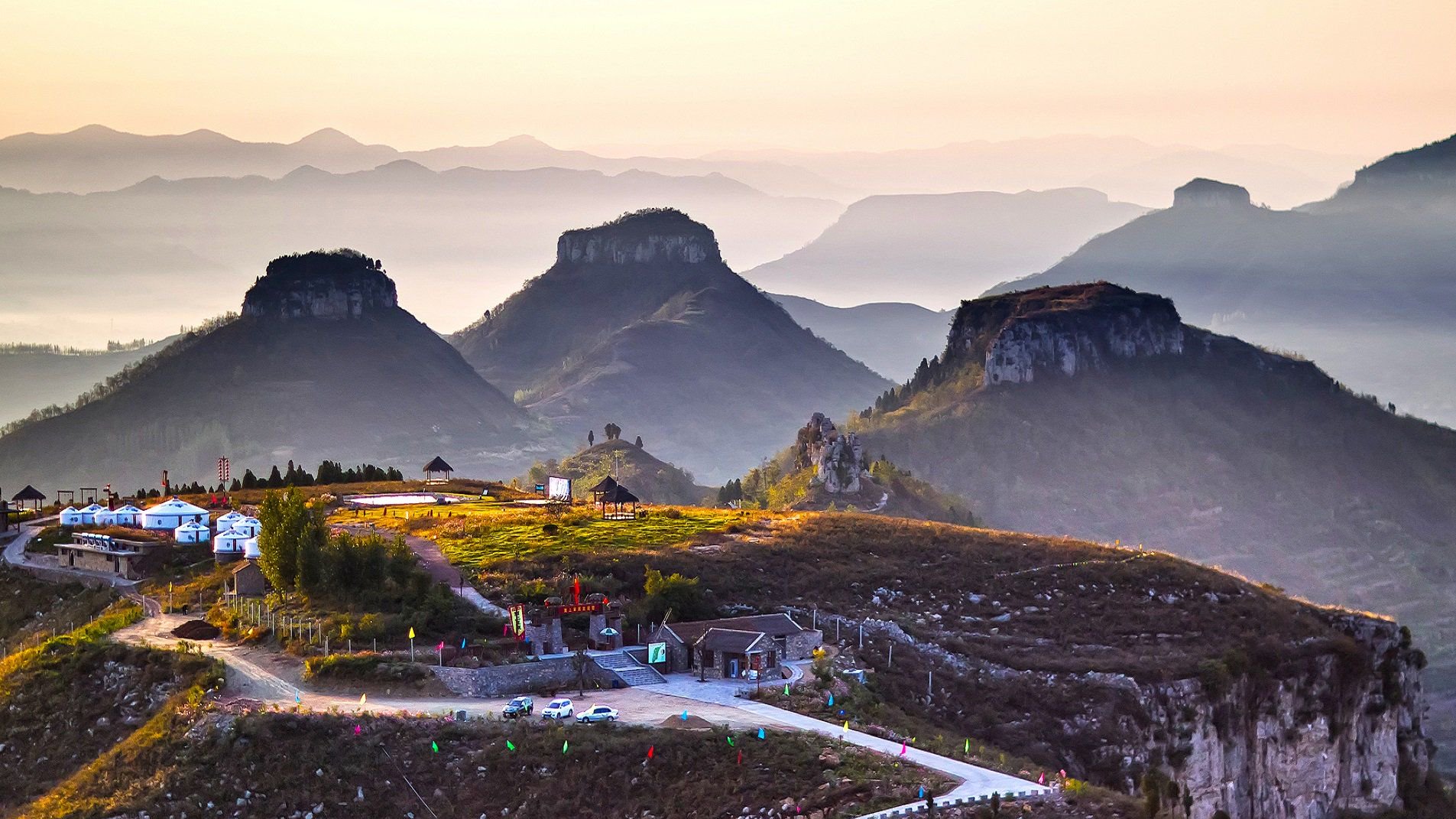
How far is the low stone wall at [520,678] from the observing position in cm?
7556

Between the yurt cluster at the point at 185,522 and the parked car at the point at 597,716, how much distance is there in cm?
3958

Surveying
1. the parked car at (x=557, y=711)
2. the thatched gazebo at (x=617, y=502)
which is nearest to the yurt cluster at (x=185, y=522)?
the thatched gazebo at (x=617, y=502)

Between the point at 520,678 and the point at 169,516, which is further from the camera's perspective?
the point at 169,516

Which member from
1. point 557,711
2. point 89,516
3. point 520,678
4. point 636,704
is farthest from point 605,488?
point 557,711

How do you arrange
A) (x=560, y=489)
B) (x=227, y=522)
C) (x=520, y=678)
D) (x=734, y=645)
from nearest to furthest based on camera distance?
(x=520, y=678)
(x=734, y=645)
(x=227, y=522)
(x=560, y=489)

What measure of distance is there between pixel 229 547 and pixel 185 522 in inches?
467

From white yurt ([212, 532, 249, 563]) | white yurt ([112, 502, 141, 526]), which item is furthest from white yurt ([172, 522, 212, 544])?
white yurt ([112, 502, 141, 526])

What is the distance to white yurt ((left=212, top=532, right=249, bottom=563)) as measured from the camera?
349 feet

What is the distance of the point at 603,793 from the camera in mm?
64500

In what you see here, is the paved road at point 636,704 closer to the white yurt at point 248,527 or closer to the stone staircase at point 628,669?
the stone staircase at point 628,669

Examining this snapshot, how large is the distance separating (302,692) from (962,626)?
34.5 m

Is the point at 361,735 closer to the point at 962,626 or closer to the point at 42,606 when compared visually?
the point at 962,626

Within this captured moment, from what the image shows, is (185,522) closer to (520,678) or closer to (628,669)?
(520,678)

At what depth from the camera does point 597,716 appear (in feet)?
229
